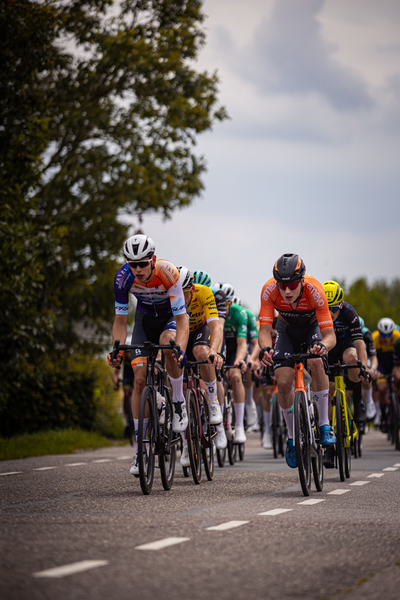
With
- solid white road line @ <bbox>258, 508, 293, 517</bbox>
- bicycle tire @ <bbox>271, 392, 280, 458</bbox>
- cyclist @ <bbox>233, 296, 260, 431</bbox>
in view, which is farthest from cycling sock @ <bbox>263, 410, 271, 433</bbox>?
solid white road line @ <bbox>258, 508, 293, 517</bbox>

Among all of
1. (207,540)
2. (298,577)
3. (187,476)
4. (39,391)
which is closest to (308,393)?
(187,476)

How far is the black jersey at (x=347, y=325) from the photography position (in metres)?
11.1

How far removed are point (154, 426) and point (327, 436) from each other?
196cm

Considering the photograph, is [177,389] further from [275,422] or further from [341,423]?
[275,422]

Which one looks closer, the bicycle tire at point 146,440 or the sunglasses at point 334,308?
the bicycle tire at point 146,440

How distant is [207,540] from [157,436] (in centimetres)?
301

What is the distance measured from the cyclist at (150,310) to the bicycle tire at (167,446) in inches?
5.5

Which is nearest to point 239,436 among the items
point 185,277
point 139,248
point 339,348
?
point 339,348

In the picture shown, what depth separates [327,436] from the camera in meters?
9.02

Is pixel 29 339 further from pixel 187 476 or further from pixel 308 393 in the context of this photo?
pixel 308 393

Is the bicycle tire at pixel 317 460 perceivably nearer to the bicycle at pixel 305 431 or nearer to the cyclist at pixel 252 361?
the bicycle at pixel 305 431

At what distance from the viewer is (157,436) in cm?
834

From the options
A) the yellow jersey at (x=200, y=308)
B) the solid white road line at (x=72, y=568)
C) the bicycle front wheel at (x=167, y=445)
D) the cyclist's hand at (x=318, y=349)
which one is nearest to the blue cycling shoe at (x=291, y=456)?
the cyclist's hand at (x=318, y=349)

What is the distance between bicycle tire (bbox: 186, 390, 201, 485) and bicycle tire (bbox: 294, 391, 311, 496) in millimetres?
1363
